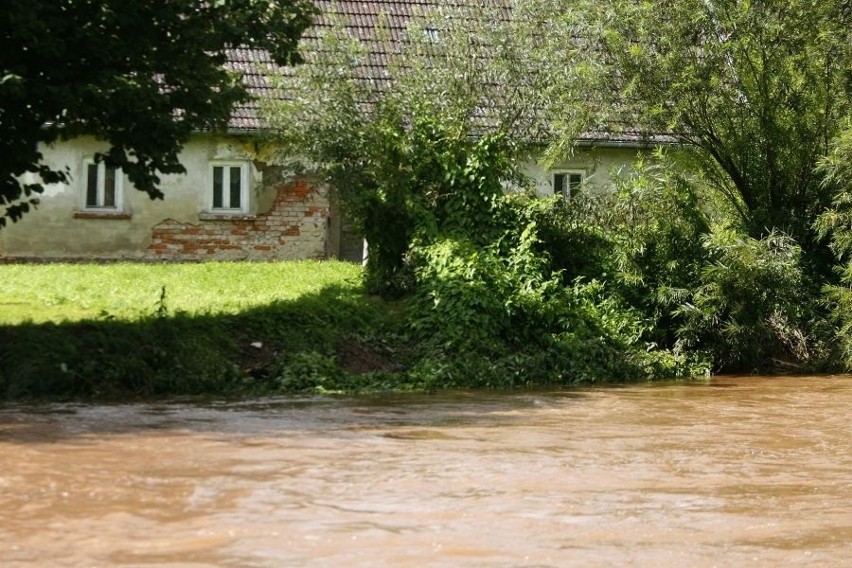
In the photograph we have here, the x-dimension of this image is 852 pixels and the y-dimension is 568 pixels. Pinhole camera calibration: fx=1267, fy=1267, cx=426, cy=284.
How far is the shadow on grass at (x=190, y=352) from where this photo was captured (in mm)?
13625

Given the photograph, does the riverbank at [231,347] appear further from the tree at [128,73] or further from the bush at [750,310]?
the tree at [128,73]

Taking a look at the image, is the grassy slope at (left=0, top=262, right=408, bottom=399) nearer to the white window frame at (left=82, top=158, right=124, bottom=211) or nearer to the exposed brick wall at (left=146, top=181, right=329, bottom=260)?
the exposed brick wall at (left=146, top=181, right=329, bottom=260)

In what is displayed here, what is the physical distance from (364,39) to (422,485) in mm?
16212

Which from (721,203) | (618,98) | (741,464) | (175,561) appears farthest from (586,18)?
(175,561)

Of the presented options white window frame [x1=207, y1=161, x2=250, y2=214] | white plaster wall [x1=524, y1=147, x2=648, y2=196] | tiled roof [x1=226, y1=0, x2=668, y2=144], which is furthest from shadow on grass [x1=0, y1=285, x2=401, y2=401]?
white plaster wall [x1=524, y1=147, x2=648, y2=196]

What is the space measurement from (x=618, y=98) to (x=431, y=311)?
4.40 meters

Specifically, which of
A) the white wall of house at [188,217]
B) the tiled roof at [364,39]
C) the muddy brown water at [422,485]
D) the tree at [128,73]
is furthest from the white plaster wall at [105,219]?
the muddy brown water at [422,485]

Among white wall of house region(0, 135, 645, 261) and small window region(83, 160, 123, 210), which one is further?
small window region(83, 160, 123, 210)

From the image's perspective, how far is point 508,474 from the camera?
9461mm

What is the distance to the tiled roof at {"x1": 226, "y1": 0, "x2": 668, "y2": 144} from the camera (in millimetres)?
20078

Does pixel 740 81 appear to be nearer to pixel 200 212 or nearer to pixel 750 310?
pixel 750 310

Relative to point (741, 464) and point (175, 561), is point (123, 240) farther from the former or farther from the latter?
point (175, 561)

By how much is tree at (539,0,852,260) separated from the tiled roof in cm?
106

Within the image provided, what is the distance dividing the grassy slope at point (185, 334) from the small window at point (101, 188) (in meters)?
4.62
